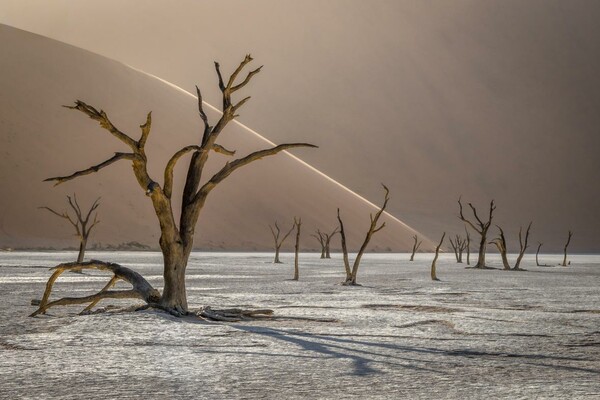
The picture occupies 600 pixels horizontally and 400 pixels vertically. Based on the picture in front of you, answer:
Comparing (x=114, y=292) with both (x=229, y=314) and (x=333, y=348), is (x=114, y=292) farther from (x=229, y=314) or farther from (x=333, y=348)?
(x=333, y=348)

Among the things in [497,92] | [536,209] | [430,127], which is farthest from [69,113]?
[497,92]

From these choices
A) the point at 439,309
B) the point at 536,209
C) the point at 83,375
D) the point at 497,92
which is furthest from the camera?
the point at 497,92

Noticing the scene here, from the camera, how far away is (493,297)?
17984 millimetres

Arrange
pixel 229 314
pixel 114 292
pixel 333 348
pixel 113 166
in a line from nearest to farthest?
pixel 333 348, pixel 114 292, pixel 229 314, pixel 113 166

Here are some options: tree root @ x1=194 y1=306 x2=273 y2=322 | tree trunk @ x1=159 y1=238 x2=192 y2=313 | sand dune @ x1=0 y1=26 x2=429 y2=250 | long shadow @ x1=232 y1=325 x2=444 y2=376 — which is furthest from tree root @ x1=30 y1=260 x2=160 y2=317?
sand dune @ x1=0 y1=26 x2=429 y2=250

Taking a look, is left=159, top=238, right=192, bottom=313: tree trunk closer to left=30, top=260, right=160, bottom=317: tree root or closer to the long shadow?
left=30, top=260, right=160, bottom=317: tree root

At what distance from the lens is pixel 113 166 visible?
270 feet

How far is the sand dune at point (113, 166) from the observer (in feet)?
245

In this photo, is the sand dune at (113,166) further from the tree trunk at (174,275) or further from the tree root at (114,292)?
the tree trunk at (174,275)

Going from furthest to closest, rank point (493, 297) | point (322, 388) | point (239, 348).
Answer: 1. point (493, 297)
2. point (239, 348)
3. point (322, 388)

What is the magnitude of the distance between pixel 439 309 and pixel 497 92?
126140 millimetres

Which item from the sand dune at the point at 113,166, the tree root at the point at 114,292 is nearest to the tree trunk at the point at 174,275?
the tree root at the point at 114,292

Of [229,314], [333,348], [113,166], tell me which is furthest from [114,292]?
[113,166]

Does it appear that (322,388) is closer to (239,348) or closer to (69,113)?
(239,348)
